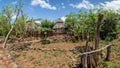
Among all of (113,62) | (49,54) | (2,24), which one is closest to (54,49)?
(49,54)

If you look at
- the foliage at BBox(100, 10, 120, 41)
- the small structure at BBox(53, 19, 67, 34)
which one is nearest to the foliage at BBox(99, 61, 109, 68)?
the foliage at BBox(100, 10, 120, 41)

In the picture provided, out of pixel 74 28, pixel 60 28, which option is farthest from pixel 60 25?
pixel 74 28

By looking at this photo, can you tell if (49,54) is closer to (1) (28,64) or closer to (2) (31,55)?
(2) (31,55)

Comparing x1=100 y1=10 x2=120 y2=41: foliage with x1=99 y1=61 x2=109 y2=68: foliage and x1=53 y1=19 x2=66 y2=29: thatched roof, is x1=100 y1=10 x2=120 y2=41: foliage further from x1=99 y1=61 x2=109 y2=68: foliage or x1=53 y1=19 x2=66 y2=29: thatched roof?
x1=99 y1=61 x2=109 y2=68: foliage

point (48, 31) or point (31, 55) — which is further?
point (48, 31)

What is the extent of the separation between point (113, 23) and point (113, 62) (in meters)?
10.8

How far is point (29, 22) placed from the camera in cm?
3412

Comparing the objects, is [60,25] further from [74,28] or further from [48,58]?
[48,58]

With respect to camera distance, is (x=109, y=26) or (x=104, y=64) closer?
(x=104, y=64)

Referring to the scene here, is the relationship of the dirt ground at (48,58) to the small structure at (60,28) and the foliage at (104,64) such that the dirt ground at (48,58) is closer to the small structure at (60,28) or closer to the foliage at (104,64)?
the foliage at (104,64)

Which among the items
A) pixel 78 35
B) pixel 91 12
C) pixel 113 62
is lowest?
pixel 113 62

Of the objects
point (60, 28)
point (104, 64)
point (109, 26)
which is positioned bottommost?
point (104, 64)

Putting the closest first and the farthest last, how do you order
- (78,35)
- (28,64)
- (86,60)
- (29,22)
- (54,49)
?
1. (86,60)
2. (28,64)
3. (54,49)
4. (78,35)
5. (29,22)

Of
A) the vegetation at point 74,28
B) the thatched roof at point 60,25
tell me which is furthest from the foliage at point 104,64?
the thatched roof at point 60,25
